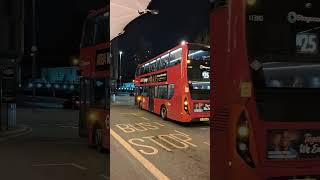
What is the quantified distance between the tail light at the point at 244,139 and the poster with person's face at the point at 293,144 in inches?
5.8

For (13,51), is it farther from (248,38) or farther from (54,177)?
(54,177)

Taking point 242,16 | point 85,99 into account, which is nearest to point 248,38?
point 242,16

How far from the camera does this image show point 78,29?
10.7 ft

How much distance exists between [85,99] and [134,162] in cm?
105

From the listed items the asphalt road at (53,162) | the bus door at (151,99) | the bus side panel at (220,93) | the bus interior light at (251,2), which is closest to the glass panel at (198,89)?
the bus door at (151,99)

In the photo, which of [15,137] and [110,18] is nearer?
[110,18]

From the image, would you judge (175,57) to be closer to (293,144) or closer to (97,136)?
(97,136)

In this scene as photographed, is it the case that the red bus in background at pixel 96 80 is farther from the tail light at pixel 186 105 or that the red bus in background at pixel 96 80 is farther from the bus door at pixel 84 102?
the tail light at pixel 186 105

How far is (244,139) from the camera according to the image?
11.1 ft

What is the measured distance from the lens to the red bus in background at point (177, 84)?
20.2 feet

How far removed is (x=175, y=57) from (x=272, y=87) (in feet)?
10.2

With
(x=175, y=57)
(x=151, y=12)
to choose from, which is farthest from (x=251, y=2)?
(x=175, y=57)

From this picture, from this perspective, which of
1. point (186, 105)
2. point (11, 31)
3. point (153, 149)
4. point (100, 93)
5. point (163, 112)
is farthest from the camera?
point (186, 105)

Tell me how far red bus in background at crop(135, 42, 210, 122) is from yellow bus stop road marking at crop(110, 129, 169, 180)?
0.77 meters
